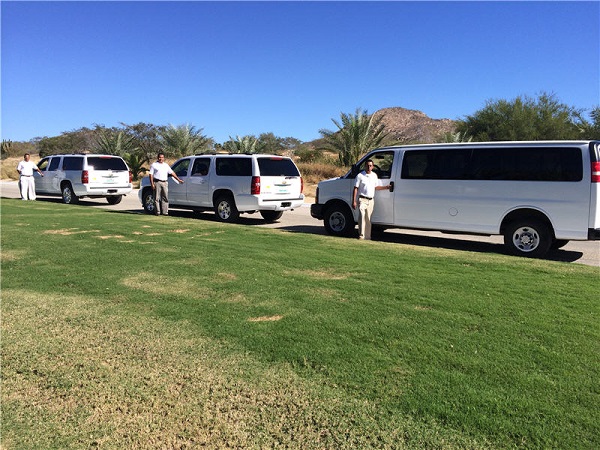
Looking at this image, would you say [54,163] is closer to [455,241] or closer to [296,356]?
[455,241]

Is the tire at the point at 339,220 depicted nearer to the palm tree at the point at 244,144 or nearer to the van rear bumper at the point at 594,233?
the van rear bumper at the point at 594,233

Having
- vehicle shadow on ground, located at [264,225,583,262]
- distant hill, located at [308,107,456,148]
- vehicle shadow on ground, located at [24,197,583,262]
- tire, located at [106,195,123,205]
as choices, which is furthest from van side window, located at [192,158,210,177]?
distant hill, located at [308,107,456,148]

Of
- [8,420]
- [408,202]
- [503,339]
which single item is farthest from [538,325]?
[408,202]

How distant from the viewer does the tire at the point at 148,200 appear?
618 inches

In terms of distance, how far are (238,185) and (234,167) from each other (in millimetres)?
588

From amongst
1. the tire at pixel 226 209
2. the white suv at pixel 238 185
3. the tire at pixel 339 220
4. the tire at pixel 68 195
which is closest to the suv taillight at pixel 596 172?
the tire at pixel 339 220

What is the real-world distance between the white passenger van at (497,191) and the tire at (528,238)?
0.05ft

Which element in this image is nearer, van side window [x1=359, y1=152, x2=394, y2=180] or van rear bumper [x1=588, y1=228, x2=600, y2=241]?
van rear bumper [x1=588, y1=228, x2=600, y2=241]

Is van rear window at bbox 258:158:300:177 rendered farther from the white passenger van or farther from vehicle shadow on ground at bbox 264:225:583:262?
the white passenger van

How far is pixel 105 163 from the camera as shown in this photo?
1827 centimetres

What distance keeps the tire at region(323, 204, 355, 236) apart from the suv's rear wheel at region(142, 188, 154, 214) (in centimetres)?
673

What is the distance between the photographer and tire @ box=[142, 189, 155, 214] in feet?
51.5

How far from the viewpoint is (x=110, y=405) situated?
10.0ft

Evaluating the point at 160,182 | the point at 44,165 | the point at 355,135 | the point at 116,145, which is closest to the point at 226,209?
the point at 160,182
